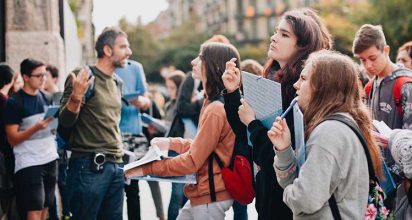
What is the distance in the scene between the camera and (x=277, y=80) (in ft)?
11.8

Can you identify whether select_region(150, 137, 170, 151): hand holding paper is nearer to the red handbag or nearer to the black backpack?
the red handbag

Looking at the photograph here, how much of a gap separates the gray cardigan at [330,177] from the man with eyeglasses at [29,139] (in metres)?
3.32

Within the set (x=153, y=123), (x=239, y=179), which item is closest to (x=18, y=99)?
(x=153, y=123)

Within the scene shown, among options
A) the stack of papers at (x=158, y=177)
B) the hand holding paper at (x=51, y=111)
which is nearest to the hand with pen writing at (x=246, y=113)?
the stack of papers at (x=158, y=177)

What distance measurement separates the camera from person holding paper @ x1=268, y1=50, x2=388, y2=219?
2.86 meters

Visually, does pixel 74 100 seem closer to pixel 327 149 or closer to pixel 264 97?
pixel 264 97

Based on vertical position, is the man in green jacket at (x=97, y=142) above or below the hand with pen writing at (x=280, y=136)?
below

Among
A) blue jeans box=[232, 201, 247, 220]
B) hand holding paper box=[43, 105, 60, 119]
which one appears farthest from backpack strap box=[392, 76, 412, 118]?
hand holding paper box=[43, 105, 60, 119]

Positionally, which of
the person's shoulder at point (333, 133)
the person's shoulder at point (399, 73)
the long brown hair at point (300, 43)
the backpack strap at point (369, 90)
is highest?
the long brown hair at point (300, 43)

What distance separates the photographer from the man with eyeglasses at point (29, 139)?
18.7 ft

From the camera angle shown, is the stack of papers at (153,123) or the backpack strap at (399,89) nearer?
the backpack strap at (399,89)

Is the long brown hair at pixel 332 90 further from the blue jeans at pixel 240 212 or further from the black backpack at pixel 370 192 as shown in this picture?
the blue jeans at pixel 240 212

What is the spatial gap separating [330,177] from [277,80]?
89 centimetres

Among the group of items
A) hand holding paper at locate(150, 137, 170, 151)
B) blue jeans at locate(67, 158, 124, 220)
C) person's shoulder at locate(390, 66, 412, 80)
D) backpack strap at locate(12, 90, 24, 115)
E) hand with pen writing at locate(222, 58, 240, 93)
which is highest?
hand with pen writing at locate(222, 58, 240, 93)
